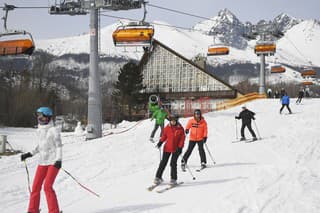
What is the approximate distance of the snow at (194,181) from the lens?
7.17 meters

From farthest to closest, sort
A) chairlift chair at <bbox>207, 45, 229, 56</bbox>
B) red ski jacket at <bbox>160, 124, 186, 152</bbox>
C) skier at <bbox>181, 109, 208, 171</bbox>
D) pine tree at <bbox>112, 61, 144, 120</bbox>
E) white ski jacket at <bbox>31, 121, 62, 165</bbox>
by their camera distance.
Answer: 1. pine tree at <bbox>112, 61, 144, 120</bbox>
2. chairlift chair at <bbox>207, 45, 229, 56</bbox>
3. skier at <bbox>181, 109, 208, 171</bbox>
4. red ski jacket at <bbox>160, 124, 186, 152</bbox>
5. white ski jacket at <bbox>31, 121, 62, 165</bbox>

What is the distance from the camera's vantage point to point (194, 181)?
926 cm

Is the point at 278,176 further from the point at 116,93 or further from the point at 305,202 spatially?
the point at 116,93

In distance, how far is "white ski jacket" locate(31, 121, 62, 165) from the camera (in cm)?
620

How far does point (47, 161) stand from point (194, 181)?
4.16 meters

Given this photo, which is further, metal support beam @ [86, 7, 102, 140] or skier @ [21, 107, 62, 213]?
metal support beam @ [86, 7, 102, 140]

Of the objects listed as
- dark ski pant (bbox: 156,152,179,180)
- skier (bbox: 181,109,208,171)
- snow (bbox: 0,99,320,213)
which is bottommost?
snow (bbox: 0,99,320,213)

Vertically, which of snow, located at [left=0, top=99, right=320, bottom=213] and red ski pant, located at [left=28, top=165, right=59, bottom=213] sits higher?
red ski pant, located at [left=28, top=165, right=59, bottom=213]

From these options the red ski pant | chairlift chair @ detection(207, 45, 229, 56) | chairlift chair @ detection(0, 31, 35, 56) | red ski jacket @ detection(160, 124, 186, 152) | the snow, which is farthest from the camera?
chairlift chair @ detection(207, 45, 229, 56)

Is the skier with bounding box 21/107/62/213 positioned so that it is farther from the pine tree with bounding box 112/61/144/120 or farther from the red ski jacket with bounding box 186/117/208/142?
the pine tree with bounding box 112/61/144/120

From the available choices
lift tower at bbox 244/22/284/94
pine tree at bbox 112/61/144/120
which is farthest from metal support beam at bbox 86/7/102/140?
pine tree at bbox 112/61/144/120

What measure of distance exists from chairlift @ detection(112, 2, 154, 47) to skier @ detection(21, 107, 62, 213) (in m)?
13.6

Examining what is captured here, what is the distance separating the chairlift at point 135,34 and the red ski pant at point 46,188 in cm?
1394

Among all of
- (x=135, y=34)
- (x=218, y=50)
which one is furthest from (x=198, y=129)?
(x=218, y=50)
